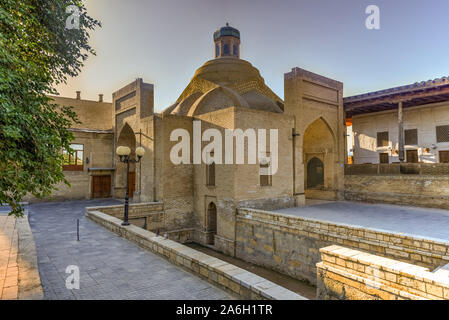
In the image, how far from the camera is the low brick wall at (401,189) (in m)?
12.9

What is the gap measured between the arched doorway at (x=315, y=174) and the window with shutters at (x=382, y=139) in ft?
19.0

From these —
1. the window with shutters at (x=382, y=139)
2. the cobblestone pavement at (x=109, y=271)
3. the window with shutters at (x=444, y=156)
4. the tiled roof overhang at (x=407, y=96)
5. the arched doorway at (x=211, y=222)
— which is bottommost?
the arched doorway at (x=211, y=222)

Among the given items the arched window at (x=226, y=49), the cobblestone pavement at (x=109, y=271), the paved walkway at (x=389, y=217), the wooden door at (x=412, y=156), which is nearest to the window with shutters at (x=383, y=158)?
the wooden door at (x=412, y=156)

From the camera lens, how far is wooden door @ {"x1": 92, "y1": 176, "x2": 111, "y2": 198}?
18.2m

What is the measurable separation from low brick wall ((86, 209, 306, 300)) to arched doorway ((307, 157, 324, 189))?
42.8 ft

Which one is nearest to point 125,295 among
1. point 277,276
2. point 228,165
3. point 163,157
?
point 277,276

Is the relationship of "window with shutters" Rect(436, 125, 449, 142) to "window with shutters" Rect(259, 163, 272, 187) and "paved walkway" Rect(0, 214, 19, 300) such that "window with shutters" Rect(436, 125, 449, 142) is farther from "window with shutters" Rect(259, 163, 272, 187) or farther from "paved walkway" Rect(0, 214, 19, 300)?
"paved walkway" Rect(0, 214, 19, 300)

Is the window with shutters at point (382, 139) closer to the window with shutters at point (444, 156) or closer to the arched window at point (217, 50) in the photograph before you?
the window with shutters at point (444, 156)

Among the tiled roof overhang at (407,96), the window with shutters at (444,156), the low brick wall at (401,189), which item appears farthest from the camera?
the window with shutters at (444,156)

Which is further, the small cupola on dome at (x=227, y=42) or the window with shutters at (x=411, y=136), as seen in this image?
the small cupola on dome at (x=227, y=42)

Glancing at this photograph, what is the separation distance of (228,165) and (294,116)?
15.8 feet

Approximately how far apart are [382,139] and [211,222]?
14.3 meters

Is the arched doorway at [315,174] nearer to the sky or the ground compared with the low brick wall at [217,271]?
nearer to the sky
